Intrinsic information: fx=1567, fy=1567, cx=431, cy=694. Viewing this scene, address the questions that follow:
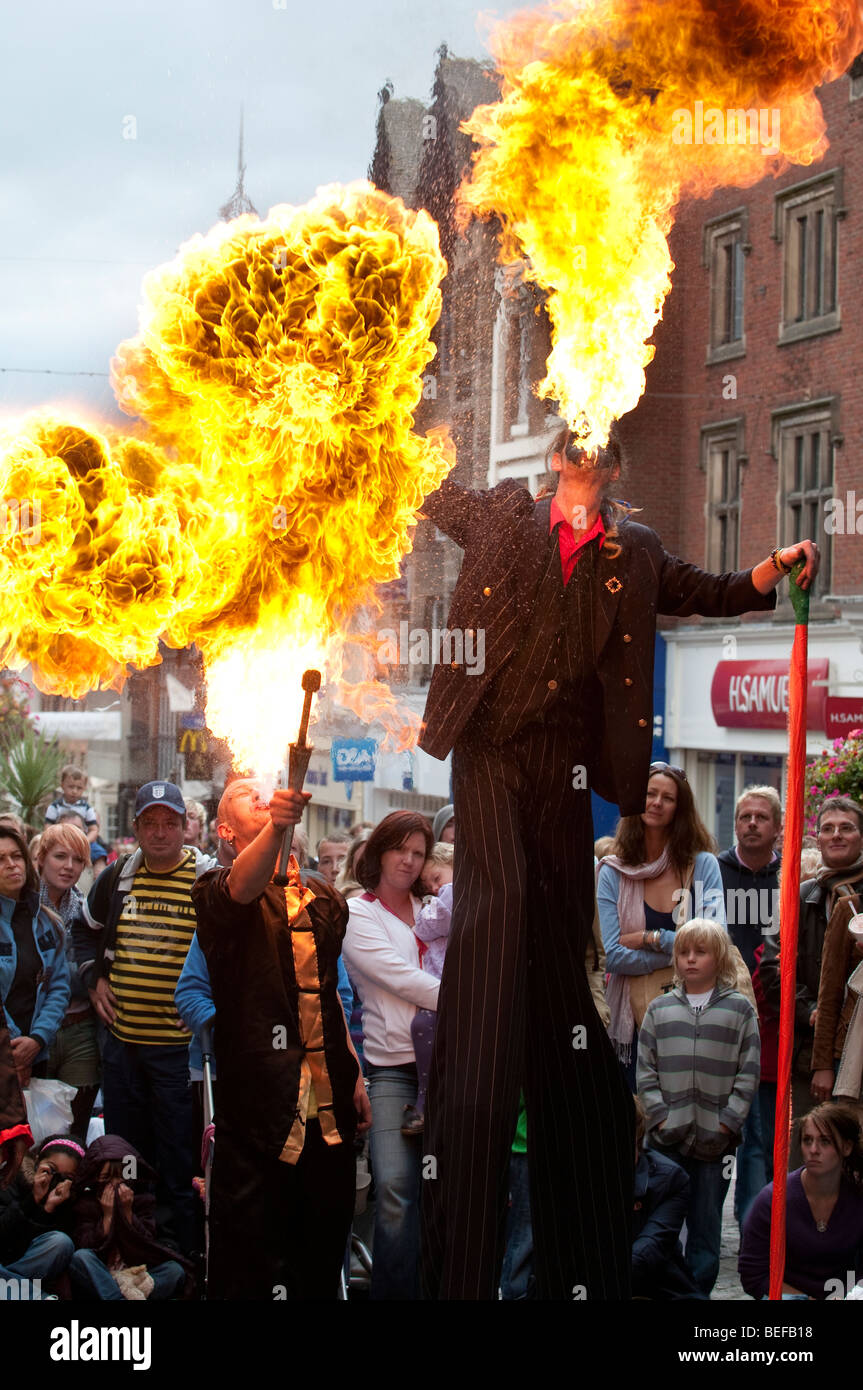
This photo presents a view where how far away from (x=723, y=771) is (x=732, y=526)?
8.16 ft

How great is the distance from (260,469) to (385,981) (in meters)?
1.58

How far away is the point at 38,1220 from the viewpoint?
4359 mm

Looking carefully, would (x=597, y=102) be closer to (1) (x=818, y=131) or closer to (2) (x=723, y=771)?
(1) (x=818, y=131)

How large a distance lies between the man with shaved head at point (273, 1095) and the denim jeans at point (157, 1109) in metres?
1.51

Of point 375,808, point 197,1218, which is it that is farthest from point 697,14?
point 375,808

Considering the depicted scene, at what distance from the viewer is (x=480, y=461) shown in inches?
172

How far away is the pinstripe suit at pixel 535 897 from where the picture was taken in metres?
3.42

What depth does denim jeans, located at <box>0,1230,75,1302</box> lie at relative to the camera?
400 centimetres

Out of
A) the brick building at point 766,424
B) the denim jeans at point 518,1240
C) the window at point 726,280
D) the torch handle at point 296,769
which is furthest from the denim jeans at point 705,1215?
the window at point 726,280

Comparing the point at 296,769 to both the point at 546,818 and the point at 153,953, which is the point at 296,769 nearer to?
the point at 546,818

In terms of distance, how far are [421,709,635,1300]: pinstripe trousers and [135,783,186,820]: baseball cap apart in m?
1.78

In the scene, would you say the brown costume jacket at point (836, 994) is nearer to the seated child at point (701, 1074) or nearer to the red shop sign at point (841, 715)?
the seated child at point (701, 1074)

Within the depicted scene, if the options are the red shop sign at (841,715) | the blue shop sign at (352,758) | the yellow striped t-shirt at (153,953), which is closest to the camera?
the yellow striped t-shirt at (153,953)

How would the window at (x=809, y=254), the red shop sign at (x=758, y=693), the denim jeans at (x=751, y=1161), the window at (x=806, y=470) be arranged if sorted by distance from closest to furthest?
the denim jeans at (x=751, y=1161) < the window at (x=809, y=254) < the window at (x=806, y=470) < the red shop sign at (x=758, y=693)
